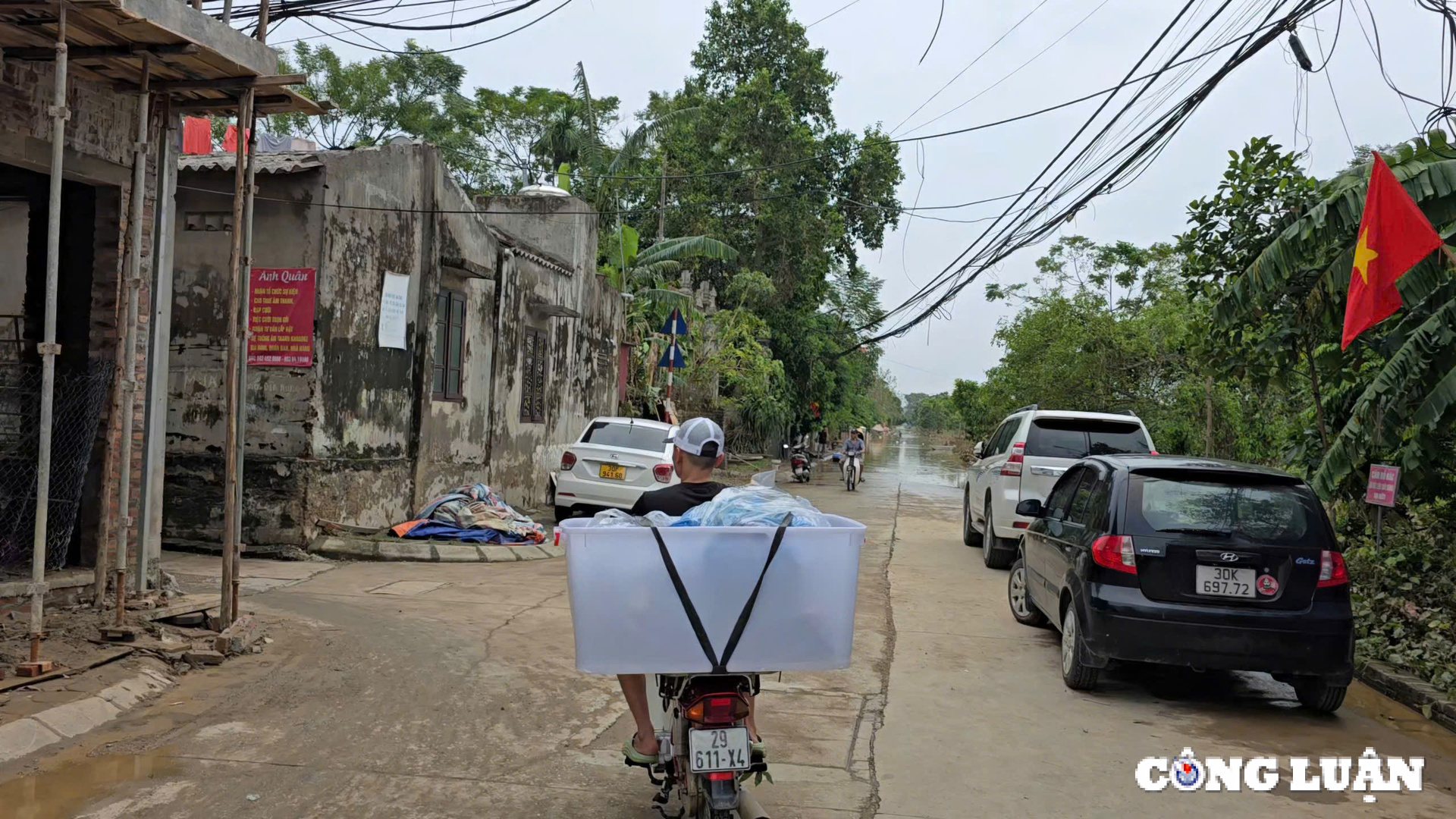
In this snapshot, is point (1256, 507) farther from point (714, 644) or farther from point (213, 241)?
point (213, 241)

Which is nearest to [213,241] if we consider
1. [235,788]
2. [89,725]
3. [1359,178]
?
[89,725]

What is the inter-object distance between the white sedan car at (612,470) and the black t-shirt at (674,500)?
32.1 ft

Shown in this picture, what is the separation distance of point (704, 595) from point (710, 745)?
51 cm

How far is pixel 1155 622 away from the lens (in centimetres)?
661

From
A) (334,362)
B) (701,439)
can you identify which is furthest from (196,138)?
(701,439)

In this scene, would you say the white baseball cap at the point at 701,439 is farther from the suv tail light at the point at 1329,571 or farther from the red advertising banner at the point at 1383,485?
the red advertising banner at the point at 1383,485

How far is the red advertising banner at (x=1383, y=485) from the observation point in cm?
877

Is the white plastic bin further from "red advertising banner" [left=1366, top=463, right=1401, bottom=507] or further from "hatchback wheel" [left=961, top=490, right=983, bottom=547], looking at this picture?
"hatchback wheel" [left=961, top=490, right=983, bottom=547]

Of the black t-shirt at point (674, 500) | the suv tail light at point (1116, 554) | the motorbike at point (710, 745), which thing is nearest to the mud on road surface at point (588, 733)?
the motorbike at point (710, 745)

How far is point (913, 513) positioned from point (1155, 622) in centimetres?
1432

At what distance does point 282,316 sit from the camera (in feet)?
38.8

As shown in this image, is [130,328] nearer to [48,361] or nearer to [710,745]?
[48,361]

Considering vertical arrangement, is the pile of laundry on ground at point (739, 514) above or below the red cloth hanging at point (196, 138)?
below

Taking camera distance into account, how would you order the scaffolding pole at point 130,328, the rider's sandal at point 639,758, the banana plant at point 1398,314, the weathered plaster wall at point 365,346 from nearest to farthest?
the rider's sandal at point 639,758
the scaffolding pole at point 130,328
the banana plant at point 1398,314
the weathered plaster wall at point 365,346
